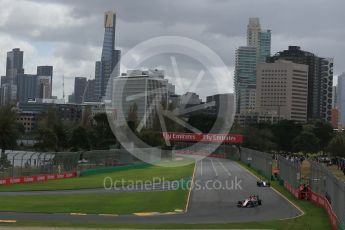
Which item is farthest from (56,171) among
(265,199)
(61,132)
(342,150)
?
(342,150)

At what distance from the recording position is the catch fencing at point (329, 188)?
75.2ft

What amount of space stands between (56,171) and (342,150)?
2493 inches

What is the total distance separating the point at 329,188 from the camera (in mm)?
30625

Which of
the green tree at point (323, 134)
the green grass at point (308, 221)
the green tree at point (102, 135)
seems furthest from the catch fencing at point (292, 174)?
the green tree at point (323, 134)

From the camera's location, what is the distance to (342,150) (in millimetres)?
108812

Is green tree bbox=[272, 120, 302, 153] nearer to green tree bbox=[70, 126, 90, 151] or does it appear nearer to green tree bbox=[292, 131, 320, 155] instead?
green tree bbox=[292, 131, 320, 155]

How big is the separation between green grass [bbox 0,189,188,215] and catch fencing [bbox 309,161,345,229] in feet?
28.3

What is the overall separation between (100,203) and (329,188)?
14.7 metres

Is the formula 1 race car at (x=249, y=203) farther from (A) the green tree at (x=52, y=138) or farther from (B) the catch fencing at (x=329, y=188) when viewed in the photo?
(A) the green tree at (x=52, y=138)

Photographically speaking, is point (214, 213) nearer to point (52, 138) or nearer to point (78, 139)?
point (52, 138)

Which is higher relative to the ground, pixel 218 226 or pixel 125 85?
pixel 125 85

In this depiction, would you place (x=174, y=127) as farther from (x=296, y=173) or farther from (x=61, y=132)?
(x=296, y=173)

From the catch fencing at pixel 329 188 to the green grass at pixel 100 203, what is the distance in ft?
28.3

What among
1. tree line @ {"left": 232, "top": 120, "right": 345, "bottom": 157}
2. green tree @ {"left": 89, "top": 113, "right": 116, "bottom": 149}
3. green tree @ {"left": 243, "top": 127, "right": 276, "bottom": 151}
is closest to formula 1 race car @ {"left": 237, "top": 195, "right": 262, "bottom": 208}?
green tree @ {"left": 89, "top": 113, "right": 116, "bottom": 149}
